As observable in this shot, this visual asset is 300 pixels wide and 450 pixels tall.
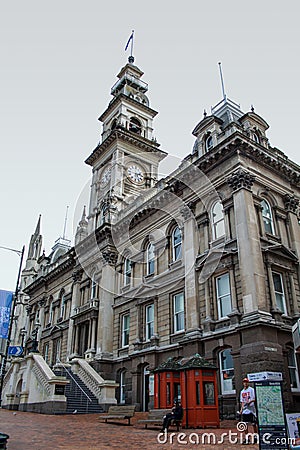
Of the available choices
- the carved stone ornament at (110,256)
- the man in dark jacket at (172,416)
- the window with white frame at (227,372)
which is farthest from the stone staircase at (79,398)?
the man in dark jacket at (172,416)

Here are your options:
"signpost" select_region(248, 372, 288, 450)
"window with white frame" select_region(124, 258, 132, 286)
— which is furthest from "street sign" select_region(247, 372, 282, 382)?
"window with white frame" select_region(124, 258, 132, 286)

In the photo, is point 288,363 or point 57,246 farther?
point 57,246

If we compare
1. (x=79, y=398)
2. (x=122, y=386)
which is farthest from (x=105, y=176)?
(x=79, y=398)

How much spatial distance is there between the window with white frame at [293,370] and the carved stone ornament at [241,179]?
9098 mm

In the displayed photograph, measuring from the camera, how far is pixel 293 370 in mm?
20000

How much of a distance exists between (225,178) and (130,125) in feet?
84.1

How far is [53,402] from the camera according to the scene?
74.7 ft

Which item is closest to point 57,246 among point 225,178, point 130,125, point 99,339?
point 130,125

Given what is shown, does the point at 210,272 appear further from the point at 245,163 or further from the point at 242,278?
the point at 245,163

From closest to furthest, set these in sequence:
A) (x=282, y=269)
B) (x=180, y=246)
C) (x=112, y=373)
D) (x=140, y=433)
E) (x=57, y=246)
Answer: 1. (x=140, y=433)
2. (x=282, y=269)
3. (x=180, y=246)
4. (x=112, y=373)
5. (x=57, y=246)

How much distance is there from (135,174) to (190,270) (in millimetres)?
20755

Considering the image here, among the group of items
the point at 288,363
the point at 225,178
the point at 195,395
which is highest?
the point at 225,178

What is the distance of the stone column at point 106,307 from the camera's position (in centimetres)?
3001

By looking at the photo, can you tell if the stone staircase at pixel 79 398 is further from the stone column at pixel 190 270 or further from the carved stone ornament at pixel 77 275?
the carved stone ornament at pixel 77 275
